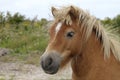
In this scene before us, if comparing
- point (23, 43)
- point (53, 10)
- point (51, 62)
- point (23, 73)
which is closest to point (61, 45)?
point (51, 62)

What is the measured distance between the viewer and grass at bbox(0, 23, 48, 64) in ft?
47.2

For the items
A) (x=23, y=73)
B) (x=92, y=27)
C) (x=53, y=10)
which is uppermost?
(x=53, y=10)

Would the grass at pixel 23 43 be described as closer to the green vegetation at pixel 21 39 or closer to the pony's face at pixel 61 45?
the green vegetation at pixel 21 39

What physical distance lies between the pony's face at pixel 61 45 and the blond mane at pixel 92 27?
81mm

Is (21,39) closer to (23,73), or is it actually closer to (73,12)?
(23,73)

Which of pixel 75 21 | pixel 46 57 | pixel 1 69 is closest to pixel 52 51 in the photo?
pixel 46 57

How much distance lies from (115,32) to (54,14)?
0.90m

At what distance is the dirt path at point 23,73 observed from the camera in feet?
36.0

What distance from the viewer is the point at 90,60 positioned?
203 inches

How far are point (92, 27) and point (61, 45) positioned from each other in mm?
509

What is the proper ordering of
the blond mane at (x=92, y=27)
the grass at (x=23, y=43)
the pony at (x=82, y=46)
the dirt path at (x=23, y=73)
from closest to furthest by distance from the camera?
the pony at (x=82, y=46) < the blond mane at (x=92, y=27) < the dirt path at (x=23, y=73) < the grass at (x=23, y=43)

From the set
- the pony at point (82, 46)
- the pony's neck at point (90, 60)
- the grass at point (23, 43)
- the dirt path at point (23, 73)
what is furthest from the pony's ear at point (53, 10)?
the grass at point (23, 43)

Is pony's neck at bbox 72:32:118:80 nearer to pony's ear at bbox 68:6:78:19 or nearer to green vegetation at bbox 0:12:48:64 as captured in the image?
pony's ear at bbox 68:6:78:19

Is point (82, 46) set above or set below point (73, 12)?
below
